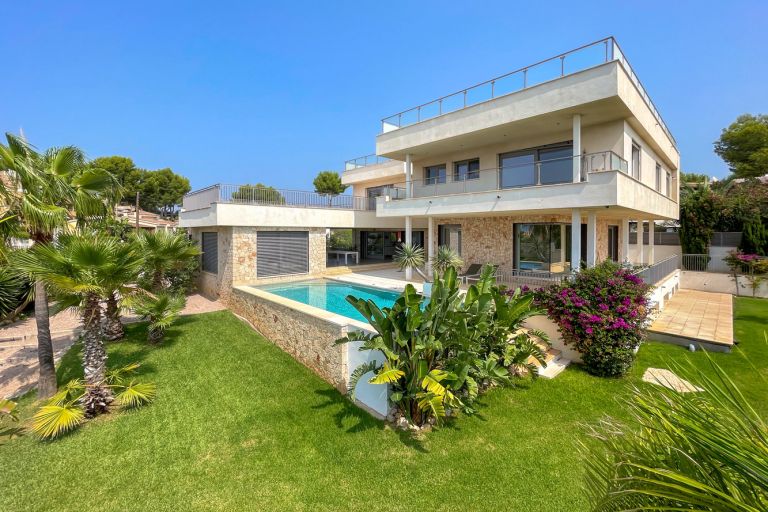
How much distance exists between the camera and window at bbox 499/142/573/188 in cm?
1380

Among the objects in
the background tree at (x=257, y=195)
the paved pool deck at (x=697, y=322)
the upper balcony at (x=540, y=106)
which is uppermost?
the upper balcony at (x=540, y=106)

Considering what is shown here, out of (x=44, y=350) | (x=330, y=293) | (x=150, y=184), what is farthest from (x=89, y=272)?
(x=150, y=184)

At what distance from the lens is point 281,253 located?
2014 centimetres

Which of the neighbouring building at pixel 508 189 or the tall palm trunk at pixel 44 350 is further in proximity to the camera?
the neighbouring building at pixel 508 189

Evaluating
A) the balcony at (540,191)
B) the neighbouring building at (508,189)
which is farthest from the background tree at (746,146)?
the balcony at (540,191)

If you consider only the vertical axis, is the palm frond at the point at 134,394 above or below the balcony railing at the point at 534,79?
below

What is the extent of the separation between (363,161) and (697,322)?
2461 cm

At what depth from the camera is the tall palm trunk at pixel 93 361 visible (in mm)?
8016

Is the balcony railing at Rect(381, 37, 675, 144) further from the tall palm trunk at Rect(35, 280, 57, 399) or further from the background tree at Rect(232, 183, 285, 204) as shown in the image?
the tall palm trunk at Rect(35, 280, 57, 399)

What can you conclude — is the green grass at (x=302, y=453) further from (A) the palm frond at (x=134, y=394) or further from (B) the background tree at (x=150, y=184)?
(B) the background tree at (x=150, y=184)

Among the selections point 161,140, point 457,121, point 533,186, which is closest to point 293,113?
point 161,140

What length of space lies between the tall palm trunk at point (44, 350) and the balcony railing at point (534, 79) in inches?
655

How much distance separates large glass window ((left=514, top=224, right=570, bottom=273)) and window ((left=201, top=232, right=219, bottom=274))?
1671cm

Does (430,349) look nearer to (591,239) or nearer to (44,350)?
(44,350)
